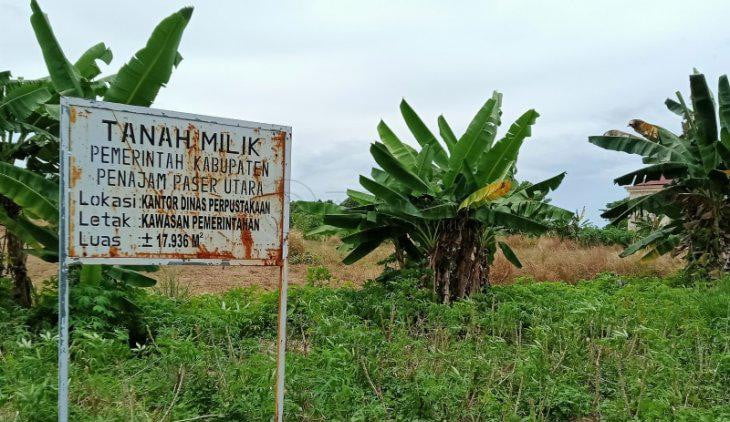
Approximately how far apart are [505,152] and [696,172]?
4269mm

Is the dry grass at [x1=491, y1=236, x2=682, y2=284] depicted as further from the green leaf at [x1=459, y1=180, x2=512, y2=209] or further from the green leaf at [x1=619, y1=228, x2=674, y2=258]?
the green leaf at [x1=459, y1=180, x2=512, y2=209]

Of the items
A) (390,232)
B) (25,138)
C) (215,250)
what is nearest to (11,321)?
(25,138)

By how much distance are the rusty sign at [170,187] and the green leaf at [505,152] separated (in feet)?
14.5

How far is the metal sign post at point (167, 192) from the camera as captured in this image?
336 cm

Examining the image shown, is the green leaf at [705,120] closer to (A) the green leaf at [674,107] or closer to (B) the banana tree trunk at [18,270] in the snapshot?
(A) the green leaf at [674,107]

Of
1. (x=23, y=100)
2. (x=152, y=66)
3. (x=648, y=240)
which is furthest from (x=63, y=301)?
(x=648, y=240)

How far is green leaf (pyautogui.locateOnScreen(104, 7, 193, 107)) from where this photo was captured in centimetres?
522

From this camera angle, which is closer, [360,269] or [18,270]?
[18,270]

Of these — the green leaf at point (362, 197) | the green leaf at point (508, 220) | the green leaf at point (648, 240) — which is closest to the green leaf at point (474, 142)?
the green leaf at point (508, 220)

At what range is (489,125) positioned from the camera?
7934 millimetres

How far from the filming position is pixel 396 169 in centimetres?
770

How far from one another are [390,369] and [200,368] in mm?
1422

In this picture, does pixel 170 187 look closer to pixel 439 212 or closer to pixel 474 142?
pixel 439 212

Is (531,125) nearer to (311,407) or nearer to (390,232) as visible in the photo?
(390,232)
